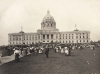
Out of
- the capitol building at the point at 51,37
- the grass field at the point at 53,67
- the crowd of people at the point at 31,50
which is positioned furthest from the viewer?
the capitol building at the point at 51,37

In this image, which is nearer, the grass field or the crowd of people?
the grass field

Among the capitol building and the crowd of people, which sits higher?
the capitol building

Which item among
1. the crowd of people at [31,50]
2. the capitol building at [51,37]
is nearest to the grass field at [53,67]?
the crowd of people at [31,50]

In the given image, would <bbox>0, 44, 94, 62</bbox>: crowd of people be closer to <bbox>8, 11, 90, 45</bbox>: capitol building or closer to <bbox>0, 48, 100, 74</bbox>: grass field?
<bbox>0, 48, 100, 74</bbox>: grass field

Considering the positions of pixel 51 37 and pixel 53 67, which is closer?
pixel 53 67

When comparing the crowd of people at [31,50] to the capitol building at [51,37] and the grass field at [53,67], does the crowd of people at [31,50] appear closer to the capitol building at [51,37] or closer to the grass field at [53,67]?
the grass field at [53,67]

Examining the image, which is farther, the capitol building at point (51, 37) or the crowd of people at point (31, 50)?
the capitol building at point (51, 37)

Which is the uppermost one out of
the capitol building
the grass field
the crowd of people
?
the capitol building

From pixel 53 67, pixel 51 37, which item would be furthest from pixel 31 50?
pixel 51 37

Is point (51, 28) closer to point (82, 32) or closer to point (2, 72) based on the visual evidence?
point (82, 32)

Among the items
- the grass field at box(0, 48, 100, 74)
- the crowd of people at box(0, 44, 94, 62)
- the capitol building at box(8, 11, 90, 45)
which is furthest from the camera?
the capitol building at box(8, 11, 90, 45)

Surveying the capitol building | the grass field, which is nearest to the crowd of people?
the grass field

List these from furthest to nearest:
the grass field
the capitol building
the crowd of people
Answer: the capitol building < the crowd of people < the grass field

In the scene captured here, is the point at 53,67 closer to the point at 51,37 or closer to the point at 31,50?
the point at 31,50
